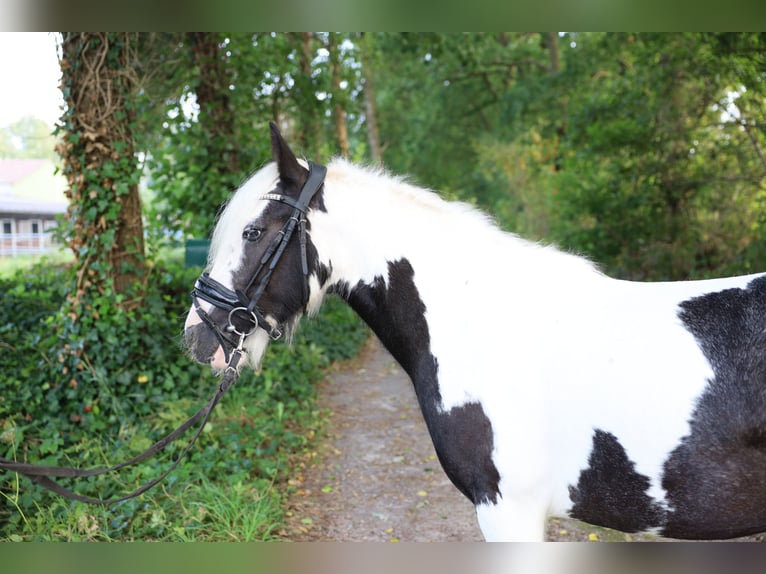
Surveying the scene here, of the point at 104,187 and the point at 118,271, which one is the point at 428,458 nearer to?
the point at 118,271

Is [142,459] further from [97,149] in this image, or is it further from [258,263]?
[97,149]

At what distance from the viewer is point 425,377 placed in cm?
246

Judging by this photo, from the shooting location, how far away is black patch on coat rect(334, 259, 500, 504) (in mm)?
2289

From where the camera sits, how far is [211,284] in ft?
8.09

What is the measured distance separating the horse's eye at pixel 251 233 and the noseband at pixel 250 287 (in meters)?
0.07

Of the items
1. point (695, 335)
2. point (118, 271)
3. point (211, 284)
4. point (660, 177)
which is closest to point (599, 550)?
point (695, 335)

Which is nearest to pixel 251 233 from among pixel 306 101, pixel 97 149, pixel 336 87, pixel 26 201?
pixel 97 149

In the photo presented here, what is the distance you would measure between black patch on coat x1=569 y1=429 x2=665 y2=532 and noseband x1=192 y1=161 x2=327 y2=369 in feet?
4.56

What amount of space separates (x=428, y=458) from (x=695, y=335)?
4.34m

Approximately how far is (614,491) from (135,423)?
4.21 meters

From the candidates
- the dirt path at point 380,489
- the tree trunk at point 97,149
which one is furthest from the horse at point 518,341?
the tree trunk at point 97,149

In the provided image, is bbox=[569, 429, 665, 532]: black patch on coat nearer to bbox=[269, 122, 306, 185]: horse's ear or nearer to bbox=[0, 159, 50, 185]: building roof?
bbox=[269, 122, 306, 185]: horse's ear

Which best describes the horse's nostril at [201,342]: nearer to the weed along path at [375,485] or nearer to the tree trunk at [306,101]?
the weed along path at [375,485]

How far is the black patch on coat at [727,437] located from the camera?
A: 2.00 m
